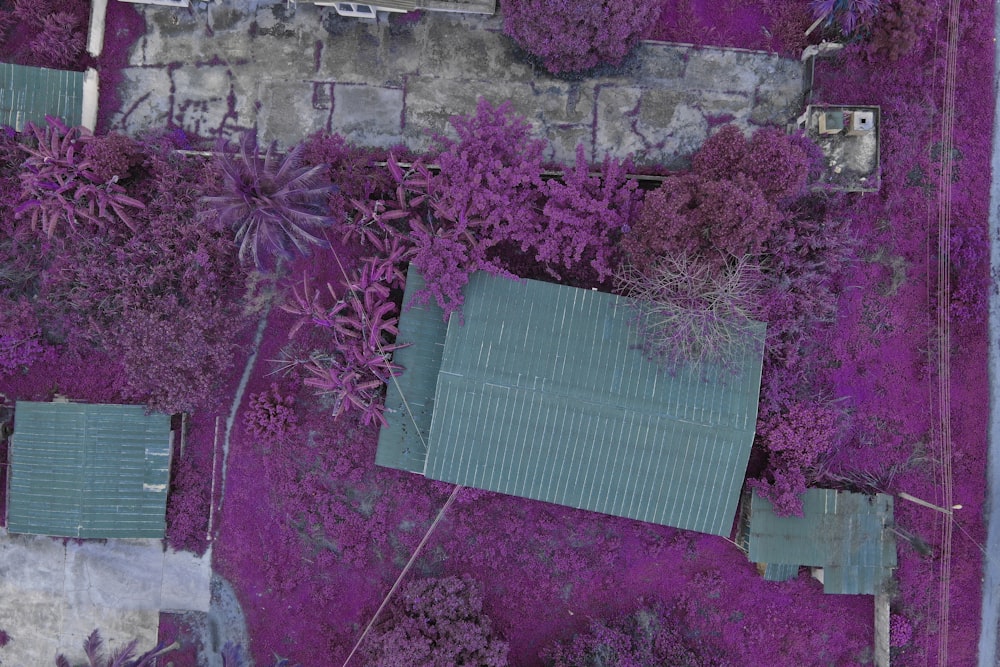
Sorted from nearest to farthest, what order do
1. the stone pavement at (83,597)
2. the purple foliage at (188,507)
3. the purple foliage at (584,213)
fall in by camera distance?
the purple foliage at (584,213) < the purple foliage at (188,507) < the stone pavement at (83,597)

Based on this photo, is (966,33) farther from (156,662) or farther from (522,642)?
(156,662)

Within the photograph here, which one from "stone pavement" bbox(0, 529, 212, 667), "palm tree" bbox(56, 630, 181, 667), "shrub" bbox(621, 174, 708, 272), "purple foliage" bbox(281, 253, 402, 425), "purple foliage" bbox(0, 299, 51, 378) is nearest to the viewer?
"shrub" bbox(621, 174, 708, 272)

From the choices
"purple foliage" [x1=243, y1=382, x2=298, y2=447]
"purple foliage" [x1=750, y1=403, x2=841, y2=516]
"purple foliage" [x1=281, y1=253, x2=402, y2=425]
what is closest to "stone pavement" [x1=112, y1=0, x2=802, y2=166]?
"purple foliage" [x1=281, y1=253, x2=402, y2=425]

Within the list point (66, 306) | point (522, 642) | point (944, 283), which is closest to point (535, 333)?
point (522, 642)

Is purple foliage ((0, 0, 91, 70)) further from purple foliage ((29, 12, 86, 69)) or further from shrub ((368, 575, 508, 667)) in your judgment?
shrub ((368, 575, 508, 667))

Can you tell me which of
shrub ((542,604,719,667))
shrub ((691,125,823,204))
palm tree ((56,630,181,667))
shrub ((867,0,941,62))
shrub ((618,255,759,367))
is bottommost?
palm tree ((56,630,181,667))

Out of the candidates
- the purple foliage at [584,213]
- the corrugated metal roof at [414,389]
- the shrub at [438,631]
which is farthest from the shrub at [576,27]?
the shrub at [438,631]

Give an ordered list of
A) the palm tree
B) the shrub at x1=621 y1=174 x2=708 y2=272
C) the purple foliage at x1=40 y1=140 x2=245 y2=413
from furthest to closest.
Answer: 1. the palm tree
2. the purple foliage at x1=40 y1=140 x2=245 y2=413
3. the shrub at x1=621 y1=174 x2=708 y2=272

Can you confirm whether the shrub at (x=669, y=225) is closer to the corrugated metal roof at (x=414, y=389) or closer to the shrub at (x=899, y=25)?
the corrugated metal roof at (x=414, y=389)
